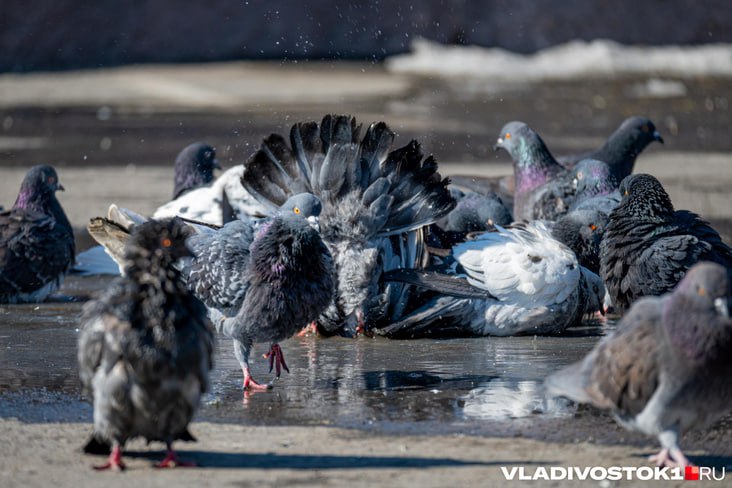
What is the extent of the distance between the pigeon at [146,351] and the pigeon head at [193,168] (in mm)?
5769

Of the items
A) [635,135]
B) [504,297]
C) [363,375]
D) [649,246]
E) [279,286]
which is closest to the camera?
[279,286]

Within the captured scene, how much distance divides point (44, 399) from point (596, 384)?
260 centimetres

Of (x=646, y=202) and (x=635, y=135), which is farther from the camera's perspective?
(x=635, y=135)

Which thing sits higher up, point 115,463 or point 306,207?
point 306,207

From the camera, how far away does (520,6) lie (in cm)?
2809

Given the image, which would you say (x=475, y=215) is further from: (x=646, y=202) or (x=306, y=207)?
(x=306, y=207)

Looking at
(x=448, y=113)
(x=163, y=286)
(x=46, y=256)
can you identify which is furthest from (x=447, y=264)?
(x=448, y=113)

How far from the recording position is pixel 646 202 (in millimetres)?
7270

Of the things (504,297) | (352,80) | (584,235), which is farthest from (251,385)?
(352,80)

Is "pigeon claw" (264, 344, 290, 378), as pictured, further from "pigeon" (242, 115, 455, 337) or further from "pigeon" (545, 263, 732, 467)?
"pigeon" (545, 263, 732, 467)

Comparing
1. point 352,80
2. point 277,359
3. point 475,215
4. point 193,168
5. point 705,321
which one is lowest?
point 277,359

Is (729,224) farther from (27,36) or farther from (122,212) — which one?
(27,36)

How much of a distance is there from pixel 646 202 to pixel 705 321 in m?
2.65

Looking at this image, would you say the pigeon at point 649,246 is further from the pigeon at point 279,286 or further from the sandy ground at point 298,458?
the sandy ground at point 298,458
